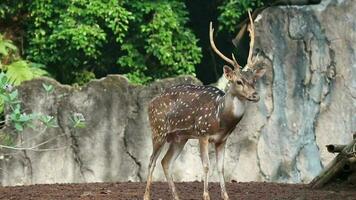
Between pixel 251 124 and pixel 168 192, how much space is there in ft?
9.05

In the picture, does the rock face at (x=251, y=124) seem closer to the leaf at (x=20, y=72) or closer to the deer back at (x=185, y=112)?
the leaf at (x=20, y=72)

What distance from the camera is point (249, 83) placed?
739 centimetres

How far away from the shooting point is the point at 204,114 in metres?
7.70

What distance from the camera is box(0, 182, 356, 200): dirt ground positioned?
7.86 meters

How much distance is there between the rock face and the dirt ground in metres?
1.74

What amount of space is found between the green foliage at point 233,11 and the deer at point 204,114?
15.2 ft

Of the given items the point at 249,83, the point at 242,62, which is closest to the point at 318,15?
the point at 242,62

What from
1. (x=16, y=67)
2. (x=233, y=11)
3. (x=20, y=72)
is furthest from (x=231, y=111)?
(x=233, y=11)

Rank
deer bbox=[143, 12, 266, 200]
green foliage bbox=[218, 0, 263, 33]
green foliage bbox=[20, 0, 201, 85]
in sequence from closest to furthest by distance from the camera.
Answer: deer bbox=[143, 12, 266, 200] < green foliage bbox=[20, 0, 201, 85] < green foliage bbox=[218, 0, 263, 33]

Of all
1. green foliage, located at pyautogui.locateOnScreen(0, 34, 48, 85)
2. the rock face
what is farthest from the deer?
green foliage, located at pyautogui.locateOnScreen(0, 34, 48, 85)

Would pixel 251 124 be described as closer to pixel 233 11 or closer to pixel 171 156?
pixel 233 11

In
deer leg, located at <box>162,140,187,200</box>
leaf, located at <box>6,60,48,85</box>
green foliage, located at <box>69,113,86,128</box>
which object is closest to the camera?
green foliage, located at <box>69,113,86,128</box>

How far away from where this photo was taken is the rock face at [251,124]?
10.9 meters

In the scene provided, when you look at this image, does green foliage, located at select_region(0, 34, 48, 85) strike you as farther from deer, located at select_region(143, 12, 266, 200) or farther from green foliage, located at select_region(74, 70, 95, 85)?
deer, located at select_region(143, 12, 266, 200)
